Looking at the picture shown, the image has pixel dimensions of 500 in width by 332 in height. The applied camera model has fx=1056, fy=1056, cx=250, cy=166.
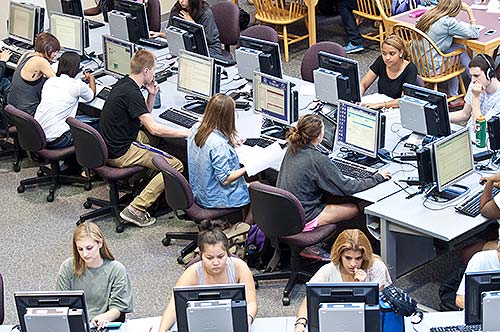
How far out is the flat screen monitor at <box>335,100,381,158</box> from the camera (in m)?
6.76

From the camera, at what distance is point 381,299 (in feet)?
16.6

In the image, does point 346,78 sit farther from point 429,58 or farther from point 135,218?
point 135,218

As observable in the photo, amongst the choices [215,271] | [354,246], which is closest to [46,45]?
[215,271]

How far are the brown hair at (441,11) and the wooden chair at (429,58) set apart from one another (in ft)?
0.57

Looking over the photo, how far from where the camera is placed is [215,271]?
5430 millimetres

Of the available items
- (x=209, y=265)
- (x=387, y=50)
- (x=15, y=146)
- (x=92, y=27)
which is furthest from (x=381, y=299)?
(x=92, y=27)

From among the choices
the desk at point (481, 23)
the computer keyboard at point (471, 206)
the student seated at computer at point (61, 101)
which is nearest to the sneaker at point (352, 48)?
the desk at point (481, 23)

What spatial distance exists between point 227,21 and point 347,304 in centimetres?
546

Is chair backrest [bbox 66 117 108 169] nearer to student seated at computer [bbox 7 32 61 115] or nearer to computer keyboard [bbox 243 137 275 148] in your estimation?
student seated at computer [bbox 7 32 61 115]

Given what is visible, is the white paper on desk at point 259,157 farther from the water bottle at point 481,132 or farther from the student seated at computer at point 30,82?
the student seated at computer at point 30,82

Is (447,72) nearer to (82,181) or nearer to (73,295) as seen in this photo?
(82,181)

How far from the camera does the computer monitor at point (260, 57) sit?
802 cm

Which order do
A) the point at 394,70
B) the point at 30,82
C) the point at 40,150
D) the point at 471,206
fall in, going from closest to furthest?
1. the point at 471,206
2. the point at 394,70
3. the point at 40,150
4. the point at 30,82

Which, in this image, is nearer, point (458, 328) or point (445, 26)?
point (458, 328)
